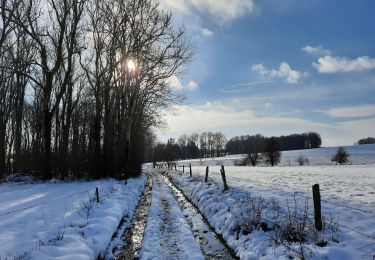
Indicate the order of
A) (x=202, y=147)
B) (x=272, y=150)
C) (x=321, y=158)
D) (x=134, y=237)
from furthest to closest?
(x=202, y=147) < (x=321, y=158) < (x=272, y=150) < (x=134, y=237)

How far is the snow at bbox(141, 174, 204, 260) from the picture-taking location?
8.90 metres

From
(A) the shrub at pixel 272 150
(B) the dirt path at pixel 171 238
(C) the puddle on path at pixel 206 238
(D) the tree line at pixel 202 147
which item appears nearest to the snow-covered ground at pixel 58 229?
(B) the dirt path at pixel 171 238

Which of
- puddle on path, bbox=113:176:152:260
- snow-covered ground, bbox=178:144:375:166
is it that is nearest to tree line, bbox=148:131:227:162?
snow-covered ground, bbox=178:144:375:166

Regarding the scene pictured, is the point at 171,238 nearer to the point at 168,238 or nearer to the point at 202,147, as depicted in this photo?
the point at 168,238

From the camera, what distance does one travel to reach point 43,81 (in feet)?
133

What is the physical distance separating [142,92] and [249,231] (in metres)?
25.6

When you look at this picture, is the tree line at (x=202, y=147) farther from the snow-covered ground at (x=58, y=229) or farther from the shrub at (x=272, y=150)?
the snow-covered ground at (x=58, y=229)

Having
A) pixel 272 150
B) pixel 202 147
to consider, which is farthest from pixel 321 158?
pixel 202 147

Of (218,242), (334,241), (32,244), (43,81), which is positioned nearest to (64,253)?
(32,244)

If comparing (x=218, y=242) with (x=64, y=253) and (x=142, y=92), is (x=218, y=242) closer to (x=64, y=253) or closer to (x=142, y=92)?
(x=64, y=253)

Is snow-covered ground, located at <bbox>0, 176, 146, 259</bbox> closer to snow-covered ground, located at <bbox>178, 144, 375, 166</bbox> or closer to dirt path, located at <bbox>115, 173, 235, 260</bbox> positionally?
dirt path, located at <bbox>115, 173, 235, 260</bbox>

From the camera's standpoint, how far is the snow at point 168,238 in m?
8.90

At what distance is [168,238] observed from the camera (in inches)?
414

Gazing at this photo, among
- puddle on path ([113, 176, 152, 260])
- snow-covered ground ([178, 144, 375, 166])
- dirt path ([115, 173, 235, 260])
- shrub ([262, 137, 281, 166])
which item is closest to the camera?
dirt path ([115, 173, 235, 260])
